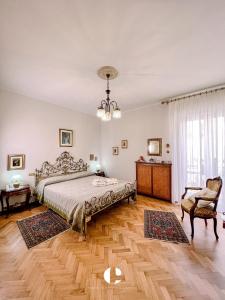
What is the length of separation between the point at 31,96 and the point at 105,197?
3.34 meters

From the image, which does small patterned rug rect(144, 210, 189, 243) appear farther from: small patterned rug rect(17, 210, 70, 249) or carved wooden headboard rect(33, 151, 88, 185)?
carved wooden headboard rect(33, 151, 88, 185)

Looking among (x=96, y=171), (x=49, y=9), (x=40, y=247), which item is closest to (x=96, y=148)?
(x=96, y=171)

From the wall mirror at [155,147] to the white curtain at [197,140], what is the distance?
472mm

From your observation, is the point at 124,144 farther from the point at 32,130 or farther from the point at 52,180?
the point at 32,130

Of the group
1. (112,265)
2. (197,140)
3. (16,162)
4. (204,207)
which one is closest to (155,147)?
(197,140)

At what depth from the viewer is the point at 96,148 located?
19.7 feet

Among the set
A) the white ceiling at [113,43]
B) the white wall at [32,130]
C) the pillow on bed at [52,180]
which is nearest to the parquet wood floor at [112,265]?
the pillow on bed at [52,180]

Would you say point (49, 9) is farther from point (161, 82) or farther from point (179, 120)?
point (179, 120)

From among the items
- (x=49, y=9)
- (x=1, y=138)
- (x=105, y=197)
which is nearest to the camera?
(x=49, y=9)

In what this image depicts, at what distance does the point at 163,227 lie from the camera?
2867 millimetres

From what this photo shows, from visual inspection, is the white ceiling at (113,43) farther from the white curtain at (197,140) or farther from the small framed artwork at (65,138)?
the small framed artwork at (65,138)

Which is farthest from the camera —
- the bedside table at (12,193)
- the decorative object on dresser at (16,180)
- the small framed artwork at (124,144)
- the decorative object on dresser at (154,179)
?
the small framed artwork at (124,144)

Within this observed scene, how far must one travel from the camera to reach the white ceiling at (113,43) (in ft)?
4.98

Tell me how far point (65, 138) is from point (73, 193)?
2332mm
